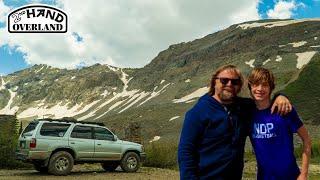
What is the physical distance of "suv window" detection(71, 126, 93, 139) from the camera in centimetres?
1927

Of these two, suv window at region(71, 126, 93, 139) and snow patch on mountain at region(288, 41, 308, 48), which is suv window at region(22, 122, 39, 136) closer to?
suv window at region(71, 126, 93, 139)

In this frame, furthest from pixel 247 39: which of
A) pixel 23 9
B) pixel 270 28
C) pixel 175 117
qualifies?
pixel 23 9

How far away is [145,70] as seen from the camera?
181 metres

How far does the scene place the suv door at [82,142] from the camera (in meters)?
19.0

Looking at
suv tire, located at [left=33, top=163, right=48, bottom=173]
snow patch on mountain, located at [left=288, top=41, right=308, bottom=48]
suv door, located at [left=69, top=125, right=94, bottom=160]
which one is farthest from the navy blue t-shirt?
snow patch on mountain, located at [left=288, top=41, right=308, bottom=48]

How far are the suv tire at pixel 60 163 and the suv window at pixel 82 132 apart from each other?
859mm

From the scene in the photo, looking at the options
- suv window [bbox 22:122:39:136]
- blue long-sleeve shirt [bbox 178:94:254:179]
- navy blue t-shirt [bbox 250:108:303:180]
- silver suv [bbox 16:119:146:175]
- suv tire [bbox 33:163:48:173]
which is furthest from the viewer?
suv tire [bbox 33:163:48:173]

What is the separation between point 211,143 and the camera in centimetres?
482

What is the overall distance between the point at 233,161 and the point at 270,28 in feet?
Result: 511

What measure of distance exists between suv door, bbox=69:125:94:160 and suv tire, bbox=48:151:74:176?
1.34 feet

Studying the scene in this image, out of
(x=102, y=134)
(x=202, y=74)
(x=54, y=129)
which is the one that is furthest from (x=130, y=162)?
(x=202, y=74)

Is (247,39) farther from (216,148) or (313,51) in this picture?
(216,148)

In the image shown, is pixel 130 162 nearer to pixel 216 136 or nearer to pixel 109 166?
pixel 109 166

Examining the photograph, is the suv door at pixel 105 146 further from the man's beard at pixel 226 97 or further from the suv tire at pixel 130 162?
the man's beard at pixel 226 97
